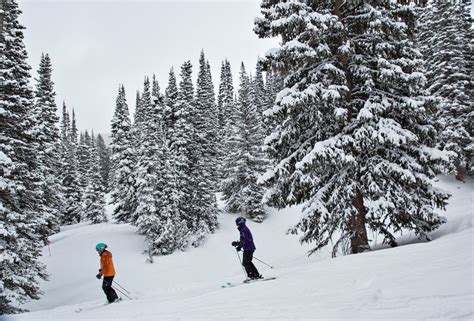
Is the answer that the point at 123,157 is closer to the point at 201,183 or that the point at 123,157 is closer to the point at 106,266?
the point at 201,183

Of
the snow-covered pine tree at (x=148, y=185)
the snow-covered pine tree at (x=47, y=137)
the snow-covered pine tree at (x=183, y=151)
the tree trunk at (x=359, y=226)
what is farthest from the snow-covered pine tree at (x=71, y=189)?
the tree trunk at (x=359, y=226)

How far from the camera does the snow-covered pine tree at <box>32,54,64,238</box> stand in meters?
21.5

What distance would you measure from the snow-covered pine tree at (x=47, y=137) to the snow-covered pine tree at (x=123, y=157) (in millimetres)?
7065

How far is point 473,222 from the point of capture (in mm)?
A: 11172

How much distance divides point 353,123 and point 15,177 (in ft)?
48.5

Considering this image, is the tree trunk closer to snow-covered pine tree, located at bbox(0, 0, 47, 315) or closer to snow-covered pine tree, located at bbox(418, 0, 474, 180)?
snow-covered pine tree, located at bbox(0, 0, 47, 315)

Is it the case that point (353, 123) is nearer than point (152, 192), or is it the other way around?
point (353, 123)

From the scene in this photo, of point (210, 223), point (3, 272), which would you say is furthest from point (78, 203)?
point (3, 272)

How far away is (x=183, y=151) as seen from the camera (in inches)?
1240

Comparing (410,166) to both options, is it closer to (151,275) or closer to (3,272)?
(3,272)

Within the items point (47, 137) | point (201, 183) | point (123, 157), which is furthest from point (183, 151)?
point (47, 137)

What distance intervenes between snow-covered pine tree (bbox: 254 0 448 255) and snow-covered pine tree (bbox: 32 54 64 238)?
15.8 meters

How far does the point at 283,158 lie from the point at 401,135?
3.92 m

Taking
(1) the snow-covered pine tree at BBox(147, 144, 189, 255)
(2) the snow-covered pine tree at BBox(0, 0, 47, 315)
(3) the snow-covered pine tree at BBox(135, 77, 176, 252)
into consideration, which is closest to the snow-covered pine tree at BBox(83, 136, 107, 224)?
(3) the snow-covered pine tree at BBox(135, 77, 176, 252)
